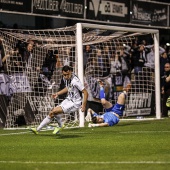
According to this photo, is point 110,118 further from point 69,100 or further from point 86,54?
point 86,54

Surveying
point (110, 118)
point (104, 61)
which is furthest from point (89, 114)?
point (104, 61)

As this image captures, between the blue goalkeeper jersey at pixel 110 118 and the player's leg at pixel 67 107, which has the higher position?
the player's leg at pixel 67 107

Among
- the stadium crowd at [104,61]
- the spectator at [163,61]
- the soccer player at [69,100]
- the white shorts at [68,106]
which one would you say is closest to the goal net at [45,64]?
the stadium crowd at [104,61]

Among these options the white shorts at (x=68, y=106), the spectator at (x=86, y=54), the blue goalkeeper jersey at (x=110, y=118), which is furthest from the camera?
the spectator at (x=86, y=54)

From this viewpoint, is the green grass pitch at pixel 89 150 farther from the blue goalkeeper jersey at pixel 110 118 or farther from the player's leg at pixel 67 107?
the blue goalkeeper jersey at pixel 110 118

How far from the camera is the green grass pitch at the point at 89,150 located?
8352 millimetres

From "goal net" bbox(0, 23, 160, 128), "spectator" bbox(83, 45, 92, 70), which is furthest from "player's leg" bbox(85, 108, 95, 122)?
"spectator" bbox(83, 45, 92, 70)

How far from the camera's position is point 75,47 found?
57.1 ft

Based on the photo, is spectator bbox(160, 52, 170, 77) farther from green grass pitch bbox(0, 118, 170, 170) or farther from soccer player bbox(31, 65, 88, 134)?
soccer player bbox(31, 65, 88, 134)

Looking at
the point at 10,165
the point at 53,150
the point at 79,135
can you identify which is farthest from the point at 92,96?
the point at 10,165

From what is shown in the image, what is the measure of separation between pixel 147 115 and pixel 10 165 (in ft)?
42.5

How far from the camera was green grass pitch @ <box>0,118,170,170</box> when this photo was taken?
8.35 m

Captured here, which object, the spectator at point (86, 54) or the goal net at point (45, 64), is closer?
the goal net at point (45, 64)

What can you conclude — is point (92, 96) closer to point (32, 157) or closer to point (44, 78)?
point (44, 78)
